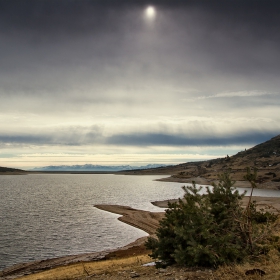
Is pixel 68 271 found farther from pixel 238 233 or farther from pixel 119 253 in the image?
pixel 238 233

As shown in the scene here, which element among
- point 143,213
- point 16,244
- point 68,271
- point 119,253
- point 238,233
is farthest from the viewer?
point 143,213

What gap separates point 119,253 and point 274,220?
17446 mm

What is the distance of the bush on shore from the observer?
14805 millimetres

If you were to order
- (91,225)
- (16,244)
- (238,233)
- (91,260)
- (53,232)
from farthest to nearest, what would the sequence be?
1. (91,225)
2. (53,232)
3. (16,244)
4. (91,260)
5. (238,233)

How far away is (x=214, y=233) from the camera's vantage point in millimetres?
15609

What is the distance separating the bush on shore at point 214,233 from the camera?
583 inches

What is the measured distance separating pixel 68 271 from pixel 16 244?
15311 millimetres

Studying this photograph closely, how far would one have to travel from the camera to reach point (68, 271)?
2492 centimetres

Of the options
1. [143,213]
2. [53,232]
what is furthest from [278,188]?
[53,232]

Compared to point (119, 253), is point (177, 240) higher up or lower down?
higher up

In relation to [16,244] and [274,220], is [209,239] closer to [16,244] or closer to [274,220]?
[274,220]

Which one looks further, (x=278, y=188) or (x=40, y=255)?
(x=278, y=188)

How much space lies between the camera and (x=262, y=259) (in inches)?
612

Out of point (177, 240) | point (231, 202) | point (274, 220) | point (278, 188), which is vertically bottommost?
point (278, 188)
